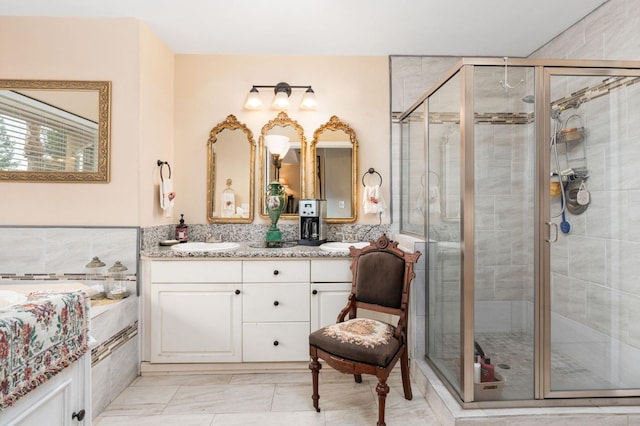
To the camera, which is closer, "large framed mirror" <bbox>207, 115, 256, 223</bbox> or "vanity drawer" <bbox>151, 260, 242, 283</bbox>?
"vanity drawer" <bbox>151, 260, 242, 283</bbox>

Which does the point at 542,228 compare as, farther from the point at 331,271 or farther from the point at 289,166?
the point at 289,166

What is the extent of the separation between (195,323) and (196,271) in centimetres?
36

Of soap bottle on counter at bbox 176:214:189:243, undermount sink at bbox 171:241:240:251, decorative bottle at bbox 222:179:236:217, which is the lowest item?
undermount sink at bbox 171:241:240:251

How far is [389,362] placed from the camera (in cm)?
189

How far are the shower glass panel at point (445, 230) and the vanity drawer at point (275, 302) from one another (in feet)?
2.80

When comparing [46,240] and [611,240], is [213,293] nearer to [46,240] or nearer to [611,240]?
[46,240]

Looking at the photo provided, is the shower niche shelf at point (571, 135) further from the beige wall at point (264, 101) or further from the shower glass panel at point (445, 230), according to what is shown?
the beige wall at point (264, 101)

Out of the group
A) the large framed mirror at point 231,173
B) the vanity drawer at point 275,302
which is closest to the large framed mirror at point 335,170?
the large framed mirror at point 231,173

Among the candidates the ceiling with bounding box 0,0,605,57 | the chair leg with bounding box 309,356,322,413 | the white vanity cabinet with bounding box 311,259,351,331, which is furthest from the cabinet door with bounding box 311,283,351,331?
the ceiling with bounding box 0,0,605,57

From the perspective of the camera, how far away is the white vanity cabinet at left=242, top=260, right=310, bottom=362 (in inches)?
97.5

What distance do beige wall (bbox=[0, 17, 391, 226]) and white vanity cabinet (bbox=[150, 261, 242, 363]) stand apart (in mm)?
485

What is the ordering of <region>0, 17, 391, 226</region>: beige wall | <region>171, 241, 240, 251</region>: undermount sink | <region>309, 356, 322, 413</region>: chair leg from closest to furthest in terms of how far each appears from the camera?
1. <region>309, 356, 322, 413</region>: chair leg
2. <region>0, 17, 391, 226</region>: beige wall
3. <region>171, 241, 240, 251</region>: undermount sink

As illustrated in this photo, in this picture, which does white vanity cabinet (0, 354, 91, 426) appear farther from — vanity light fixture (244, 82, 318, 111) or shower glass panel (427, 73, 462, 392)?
vanity light fixture (244, 82, 318, 111)

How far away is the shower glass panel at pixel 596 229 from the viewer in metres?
1.87
